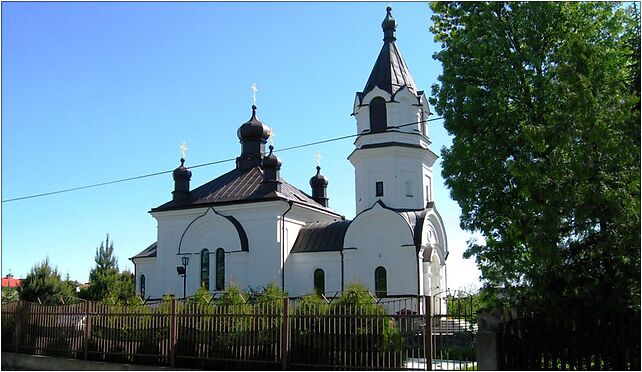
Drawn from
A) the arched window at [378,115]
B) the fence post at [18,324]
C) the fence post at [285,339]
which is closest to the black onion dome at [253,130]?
the arched window at [378,115]

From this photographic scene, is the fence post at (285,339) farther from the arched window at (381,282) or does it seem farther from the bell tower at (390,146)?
the bell tower at (390,146)

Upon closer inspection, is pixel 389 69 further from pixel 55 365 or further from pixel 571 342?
pixel 571 342

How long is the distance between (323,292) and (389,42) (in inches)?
446

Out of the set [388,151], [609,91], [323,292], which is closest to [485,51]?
[609,91]

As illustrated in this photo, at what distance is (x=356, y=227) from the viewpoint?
84.3 feet

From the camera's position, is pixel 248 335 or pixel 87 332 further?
pixel 87 332

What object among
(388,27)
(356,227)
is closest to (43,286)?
(356,227)

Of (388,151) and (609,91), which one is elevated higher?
(388,151)

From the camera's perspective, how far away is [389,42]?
2858 centimetres

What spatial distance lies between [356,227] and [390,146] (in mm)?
3553

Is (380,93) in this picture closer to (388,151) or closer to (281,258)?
(388,151)

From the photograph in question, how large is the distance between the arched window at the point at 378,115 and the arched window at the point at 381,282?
5.67 meters

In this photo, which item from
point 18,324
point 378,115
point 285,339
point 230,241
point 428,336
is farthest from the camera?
point 230,241

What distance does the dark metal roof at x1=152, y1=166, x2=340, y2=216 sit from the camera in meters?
27.3
